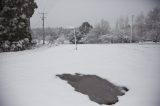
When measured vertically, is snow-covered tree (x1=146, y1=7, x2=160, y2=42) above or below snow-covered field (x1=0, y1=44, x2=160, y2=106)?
above

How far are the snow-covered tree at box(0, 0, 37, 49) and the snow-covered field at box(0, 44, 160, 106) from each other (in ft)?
8.13

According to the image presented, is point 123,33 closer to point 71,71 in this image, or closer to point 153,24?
point 153,24

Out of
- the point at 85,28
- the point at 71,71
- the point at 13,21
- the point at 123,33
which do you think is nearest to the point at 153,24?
the point at 123,33

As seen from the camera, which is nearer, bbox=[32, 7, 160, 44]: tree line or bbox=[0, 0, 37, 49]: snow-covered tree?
bbox=[0, 0, 37, 49]: snow-covered tree

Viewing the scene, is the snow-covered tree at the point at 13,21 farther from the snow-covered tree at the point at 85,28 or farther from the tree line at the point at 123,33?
the snow-covered tree at the point at 85,28

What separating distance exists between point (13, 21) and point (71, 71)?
9515 millimetres

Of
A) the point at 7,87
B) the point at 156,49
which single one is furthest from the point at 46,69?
the point at 156,49

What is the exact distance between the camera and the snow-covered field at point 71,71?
34.3 ft

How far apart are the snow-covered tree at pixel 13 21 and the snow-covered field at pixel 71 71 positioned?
248 centimetres

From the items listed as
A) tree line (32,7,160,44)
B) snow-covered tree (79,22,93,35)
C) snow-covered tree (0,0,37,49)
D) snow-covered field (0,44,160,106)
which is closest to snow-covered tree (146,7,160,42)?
tree line (32,7,160,44)

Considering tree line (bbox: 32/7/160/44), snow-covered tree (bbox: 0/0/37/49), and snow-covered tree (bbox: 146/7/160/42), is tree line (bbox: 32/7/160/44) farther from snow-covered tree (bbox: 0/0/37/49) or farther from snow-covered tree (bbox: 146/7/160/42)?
snow-covered tree (bbox: 0/0/37/49)

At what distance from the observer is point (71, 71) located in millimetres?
14031

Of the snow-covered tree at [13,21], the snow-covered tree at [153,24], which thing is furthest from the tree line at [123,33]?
the snow-covered tree at [13,21]

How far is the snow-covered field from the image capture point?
1046cm
